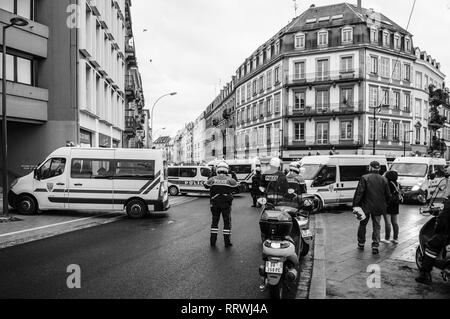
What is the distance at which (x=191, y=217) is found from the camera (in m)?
13.9

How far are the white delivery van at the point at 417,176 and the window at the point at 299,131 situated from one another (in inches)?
996

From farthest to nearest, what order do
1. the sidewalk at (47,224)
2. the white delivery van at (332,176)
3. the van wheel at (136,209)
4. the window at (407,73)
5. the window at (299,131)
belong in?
the window at (407,73), the window at (299,131), the white delivery van at (332,176), the van wheel at (136,209), the sidewalk at (47,224)

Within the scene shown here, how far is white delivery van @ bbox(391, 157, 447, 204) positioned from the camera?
18.8 meters

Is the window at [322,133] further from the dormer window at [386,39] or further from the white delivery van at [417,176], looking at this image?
the white delivery van at [417,176]

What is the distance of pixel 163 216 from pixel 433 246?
395 inches

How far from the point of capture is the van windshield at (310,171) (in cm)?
1639

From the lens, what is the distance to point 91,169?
1377cm

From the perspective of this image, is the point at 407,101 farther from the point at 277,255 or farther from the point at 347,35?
the point at 277,255

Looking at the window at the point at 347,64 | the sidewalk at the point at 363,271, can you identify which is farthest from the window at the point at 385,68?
the sidewalk at the point at 363,271

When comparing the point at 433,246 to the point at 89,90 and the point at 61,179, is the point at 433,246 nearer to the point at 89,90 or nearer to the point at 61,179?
the point at 61,179

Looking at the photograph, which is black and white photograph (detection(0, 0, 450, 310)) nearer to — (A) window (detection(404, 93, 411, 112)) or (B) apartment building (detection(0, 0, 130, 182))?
(B) apartment building (detection(0, 0, 130, 182))

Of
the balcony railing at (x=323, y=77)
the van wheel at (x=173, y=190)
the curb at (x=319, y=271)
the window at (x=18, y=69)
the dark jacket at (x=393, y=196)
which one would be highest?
→ the balcony railing at (x=323, y=77)

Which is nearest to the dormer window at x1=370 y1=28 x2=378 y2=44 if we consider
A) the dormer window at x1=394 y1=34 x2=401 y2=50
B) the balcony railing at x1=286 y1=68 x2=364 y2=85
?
the dormer window at x1=394 y1=34 x2=401 y2=50

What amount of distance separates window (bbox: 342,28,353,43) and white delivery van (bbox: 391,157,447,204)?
27.3m
